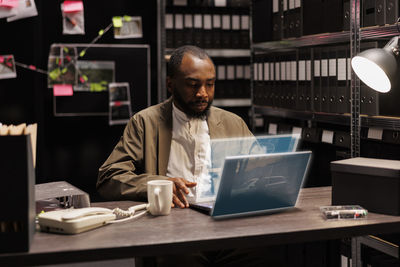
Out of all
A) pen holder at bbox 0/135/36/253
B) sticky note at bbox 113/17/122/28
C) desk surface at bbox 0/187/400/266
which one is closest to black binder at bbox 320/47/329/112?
desk surface at bbox 0/187/400/266

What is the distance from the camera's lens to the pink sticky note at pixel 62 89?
3.76m

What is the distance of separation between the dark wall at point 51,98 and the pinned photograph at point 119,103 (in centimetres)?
7

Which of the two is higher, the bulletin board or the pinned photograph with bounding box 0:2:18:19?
the pinned photograph with bounding box 0:2:18:19

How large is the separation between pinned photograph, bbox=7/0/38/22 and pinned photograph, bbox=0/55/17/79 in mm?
266

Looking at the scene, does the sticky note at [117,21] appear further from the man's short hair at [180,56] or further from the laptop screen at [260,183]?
the laptop screen at [260,183]

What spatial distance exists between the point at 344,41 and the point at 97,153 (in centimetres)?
203

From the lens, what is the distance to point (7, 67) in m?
3.70

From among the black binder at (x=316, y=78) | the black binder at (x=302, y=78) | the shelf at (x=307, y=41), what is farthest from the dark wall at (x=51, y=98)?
the black binder at (x=316, y=78)

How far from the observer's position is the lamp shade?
1.91 metres

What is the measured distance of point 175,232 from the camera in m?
1.40

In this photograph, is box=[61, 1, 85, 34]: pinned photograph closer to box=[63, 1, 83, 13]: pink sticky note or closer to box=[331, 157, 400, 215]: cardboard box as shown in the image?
box=[63, 1, 83, 13]: pink sticky note

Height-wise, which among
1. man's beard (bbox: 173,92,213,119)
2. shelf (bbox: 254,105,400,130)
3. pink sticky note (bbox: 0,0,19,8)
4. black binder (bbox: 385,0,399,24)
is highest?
pink sticky note (bbox: 0,0,19,8)

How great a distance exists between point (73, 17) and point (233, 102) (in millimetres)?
1317

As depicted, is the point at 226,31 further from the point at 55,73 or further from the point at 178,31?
the point at 55,73
